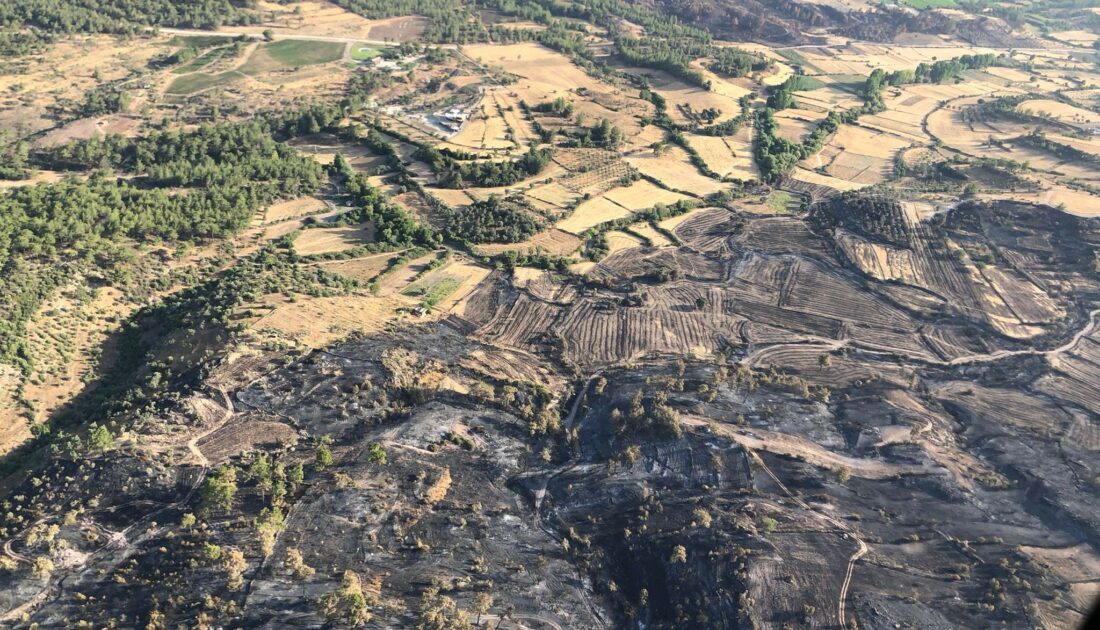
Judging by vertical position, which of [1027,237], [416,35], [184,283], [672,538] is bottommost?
[672,538]

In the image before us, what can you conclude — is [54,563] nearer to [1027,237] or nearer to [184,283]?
[184,283]

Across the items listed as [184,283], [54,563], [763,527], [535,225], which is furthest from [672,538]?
[184,283]

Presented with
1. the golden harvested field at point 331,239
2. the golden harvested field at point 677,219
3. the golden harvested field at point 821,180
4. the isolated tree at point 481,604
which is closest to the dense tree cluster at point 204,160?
the golden harvested field at point 331,239

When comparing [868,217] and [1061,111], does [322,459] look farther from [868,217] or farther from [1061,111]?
[1061,111]

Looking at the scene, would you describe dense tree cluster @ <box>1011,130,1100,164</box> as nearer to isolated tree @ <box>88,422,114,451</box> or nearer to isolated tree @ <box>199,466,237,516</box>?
isolated tree @ <box>199,466,237,516</box>

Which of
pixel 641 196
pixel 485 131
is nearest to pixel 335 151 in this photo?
pixel 485 131

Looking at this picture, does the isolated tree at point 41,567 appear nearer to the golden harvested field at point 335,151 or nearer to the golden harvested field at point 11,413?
the golden harvested field at point 11,413
